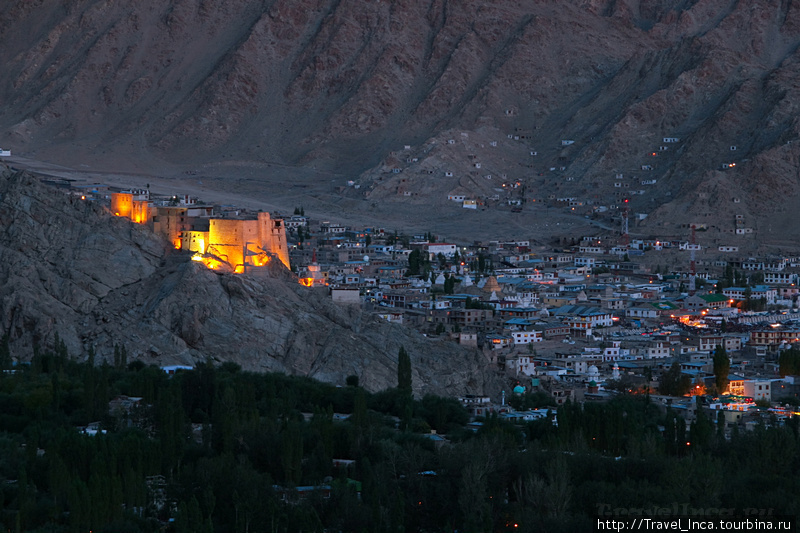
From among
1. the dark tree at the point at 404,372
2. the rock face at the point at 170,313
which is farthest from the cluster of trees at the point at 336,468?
the rock face at the point at 170,313

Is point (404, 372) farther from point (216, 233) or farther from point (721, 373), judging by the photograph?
point (721, 373)

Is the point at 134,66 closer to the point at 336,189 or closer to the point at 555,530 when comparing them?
the point at 336,189

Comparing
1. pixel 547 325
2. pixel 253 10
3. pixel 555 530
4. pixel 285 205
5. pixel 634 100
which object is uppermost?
pixel 253 10

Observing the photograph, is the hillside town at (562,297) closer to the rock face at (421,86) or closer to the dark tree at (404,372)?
the dark tree at (404,372)

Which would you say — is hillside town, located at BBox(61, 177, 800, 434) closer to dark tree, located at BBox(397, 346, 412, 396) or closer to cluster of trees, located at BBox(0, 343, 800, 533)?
dark tree, located at BBox(397, 346, 412, 396)

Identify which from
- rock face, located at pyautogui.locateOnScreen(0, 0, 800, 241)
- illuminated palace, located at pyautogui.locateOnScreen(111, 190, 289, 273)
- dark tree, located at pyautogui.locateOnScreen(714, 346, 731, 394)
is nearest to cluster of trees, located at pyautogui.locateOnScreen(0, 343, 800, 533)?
dark tree, located at pyautogui.locateOnScreen(714, 346, 731, 394)

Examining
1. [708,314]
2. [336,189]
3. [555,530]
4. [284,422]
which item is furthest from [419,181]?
[555,530]
